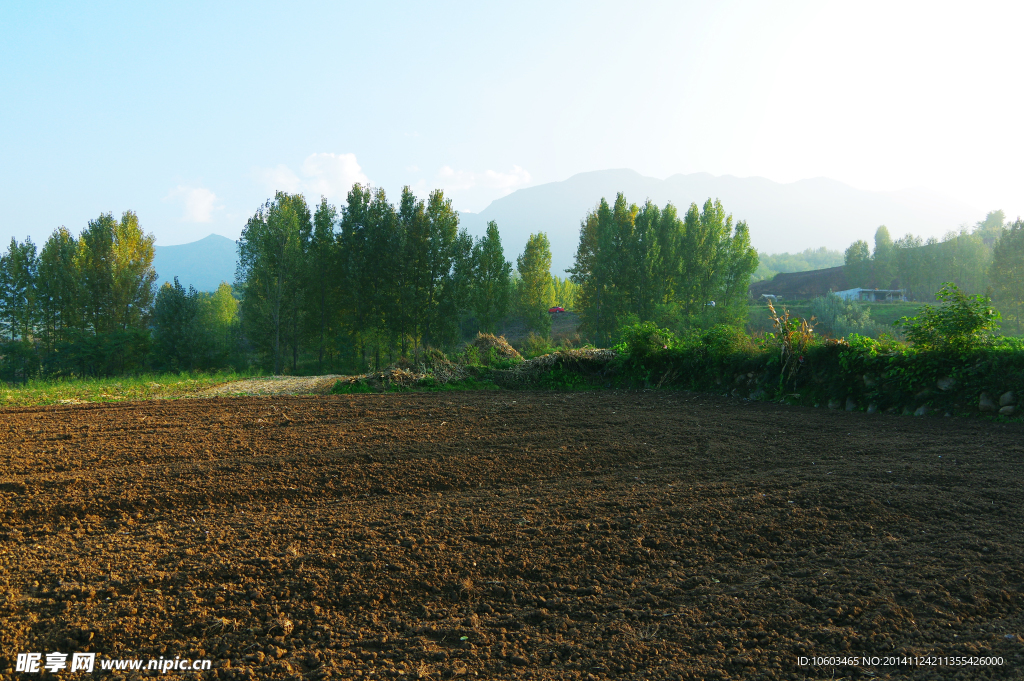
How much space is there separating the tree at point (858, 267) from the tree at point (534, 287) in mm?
60046

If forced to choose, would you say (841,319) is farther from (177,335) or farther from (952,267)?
(177,335)

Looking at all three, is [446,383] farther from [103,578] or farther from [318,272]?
[318,272]

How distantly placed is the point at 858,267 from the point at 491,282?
69365 mm

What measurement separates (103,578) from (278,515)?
1248mm

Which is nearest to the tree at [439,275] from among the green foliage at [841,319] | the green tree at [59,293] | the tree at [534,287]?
the tree at [534,287]

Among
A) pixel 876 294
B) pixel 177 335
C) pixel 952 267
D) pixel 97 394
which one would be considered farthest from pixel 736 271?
pixel 876 294

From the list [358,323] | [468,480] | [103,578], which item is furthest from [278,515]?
[358,323]

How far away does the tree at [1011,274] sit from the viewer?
166 feet

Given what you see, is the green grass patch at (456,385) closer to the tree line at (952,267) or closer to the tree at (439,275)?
the tree at (439,275)

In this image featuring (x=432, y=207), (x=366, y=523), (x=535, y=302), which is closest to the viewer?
(x=366, y=523)

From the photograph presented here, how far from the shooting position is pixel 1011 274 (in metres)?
51.0

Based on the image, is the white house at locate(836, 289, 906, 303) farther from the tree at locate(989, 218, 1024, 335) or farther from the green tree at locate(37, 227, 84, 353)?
the green tree at locate(37, 227, 84, 353)

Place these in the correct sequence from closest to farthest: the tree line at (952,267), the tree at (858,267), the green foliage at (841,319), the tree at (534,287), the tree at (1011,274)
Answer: the tree at (534,287) → the green foliage at (841,319) → the tree at (1011,274) → the tree line at (952,267) → the tree at (858,267)

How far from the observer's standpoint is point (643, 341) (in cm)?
1383
